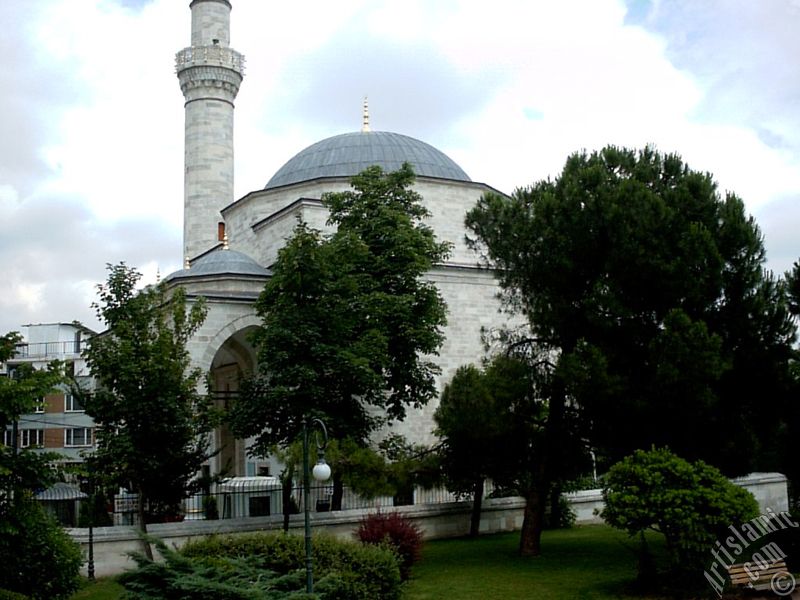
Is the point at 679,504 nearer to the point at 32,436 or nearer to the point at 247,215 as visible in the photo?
the point at 247,215

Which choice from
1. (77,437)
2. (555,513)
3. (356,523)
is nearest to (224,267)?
(356,523)

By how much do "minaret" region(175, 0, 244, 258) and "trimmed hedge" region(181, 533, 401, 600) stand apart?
17.3m

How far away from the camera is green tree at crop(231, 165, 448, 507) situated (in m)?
14.5

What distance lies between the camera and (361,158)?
24.1 metres

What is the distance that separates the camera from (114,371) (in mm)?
12672

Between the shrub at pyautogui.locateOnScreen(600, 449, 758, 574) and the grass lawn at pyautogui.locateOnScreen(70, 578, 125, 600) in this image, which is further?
the grass lawn at pyautogui.locateOnScreen(70, 578, 125, 600)

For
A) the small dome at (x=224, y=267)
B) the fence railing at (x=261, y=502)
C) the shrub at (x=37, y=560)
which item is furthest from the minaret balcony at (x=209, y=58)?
the shrub at (x=37, y=560)

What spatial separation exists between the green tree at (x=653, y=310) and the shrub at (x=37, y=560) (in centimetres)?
663

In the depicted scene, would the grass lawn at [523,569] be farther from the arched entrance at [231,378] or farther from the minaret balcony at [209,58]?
the minaret balcony at [209,58]

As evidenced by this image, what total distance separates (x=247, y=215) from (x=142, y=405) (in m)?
12.3

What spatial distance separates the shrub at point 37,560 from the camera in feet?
30.5

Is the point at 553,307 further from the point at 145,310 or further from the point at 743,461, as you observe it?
the point at 145,310

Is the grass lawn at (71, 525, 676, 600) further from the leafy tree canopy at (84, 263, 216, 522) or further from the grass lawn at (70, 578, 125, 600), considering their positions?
the leafy tree canopy at (84, 263, 216, 522)

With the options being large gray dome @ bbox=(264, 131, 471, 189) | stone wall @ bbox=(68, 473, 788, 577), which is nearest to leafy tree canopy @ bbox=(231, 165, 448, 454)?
stone wall @ bbox=(68, 473, 788, 577)
